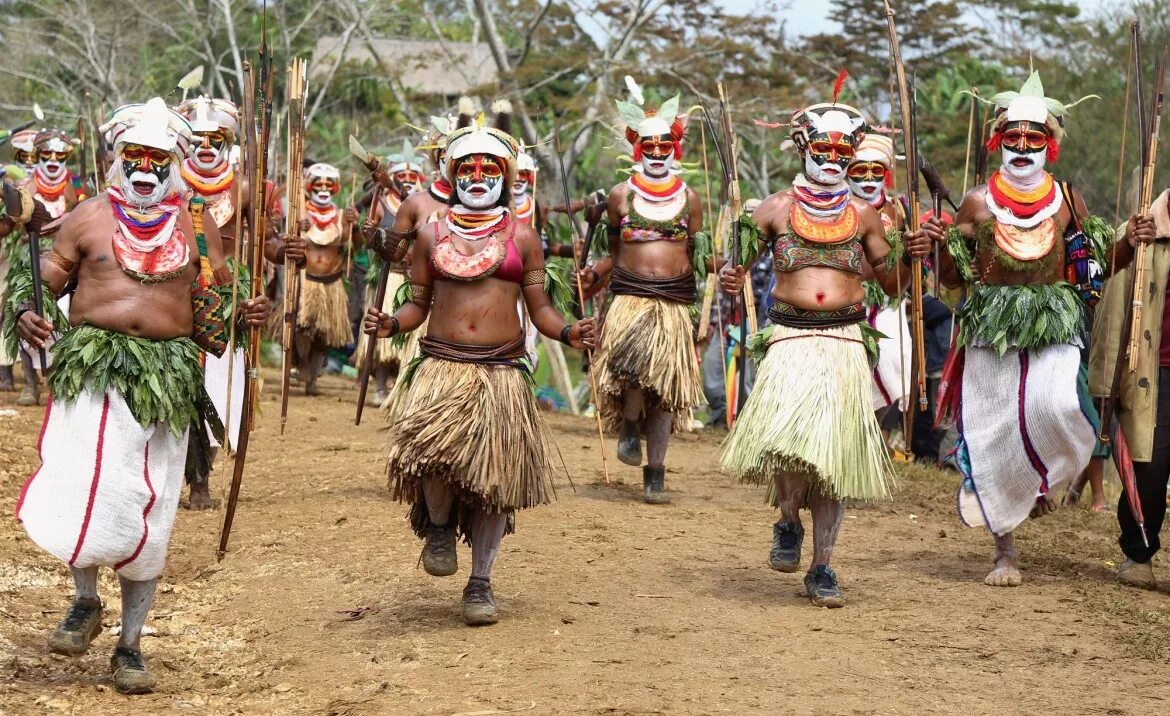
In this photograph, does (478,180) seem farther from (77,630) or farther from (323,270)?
(323,270)

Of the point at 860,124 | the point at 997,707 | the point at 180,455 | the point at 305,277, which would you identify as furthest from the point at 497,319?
the point at 305,277

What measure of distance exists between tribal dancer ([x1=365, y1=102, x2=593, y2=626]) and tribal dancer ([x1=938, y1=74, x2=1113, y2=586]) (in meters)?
2.18

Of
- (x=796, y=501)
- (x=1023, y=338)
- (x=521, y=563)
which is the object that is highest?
(x=1023, y=338)

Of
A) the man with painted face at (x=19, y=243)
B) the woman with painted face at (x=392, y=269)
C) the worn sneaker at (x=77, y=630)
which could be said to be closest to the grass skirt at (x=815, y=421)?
the worn sneaker at (x=77, y=630)

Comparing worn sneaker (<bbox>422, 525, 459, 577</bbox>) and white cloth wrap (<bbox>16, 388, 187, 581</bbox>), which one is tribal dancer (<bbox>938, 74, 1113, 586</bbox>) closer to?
worn sneaker (<bbox>422, 525, 459, 577</bbox>)

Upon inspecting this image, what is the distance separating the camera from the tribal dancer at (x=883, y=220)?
891 centimetres

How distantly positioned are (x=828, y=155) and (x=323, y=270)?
796 centimetres

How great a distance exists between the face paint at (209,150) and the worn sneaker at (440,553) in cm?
328

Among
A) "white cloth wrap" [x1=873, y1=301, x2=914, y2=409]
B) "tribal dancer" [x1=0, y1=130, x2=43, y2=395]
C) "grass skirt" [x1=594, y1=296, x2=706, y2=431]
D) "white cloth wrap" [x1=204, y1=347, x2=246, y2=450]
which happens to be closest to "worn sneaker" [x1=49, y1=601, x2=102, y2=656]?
"white cloth wrap" [x1=204, y1=347, x2=246, y2=450]

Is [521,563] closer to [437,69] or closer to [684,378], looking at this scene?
[684,378]

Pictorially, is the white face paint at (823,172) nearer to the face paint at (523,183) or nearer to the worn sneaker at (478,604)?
the worn sneaker at (478,604)

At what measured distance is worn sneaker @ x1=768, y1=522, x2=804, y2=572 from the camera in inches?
273

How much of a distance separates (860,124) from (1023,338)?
1.22m

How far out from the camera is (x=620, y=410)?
9.33m
